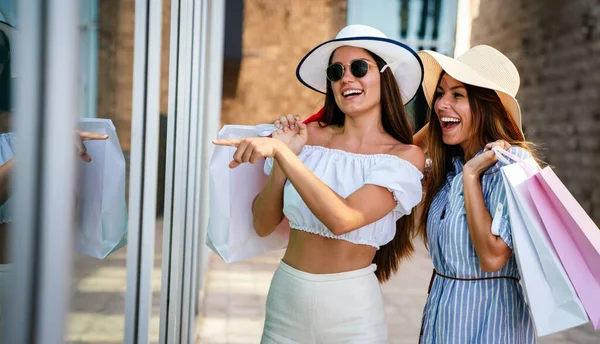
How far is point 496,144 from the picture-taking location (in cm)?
193

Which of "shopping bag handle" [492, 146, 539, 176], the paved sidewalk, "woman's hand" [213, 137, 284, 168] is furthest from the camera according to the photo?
the paved sidewalk

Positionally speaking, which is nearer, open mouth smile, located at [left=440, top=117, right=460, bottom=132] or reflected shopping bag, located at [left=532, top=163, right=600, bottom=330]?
reflected shopping bag, located at [left=532, top=163, right=600, bottom=330]

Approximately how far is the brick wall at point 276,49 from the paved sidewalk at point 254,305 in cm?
662

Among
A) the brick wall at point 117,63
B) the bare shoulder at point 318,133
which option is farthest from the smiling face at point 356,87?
the brick wall at point 117,63

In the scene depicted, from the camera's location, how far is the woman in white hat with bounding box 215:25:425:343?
1.83m

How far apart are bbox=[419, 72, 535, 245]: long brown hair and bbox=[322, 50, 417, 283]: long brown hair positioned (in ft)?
0.34

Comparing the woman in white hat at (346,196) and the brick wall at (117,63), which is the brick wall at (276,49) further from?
the brick wall at (117,63)

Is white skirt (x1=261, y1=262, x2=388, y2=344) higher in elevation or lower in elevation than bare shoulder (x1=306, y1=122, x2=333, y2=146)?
lower

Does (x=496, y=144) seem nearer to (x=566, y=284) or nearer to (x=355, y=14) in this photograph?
(x=566, y=284)

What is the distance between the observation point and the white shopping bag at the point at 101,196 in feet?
2.67

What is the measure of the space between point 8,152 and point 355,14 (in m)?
13.1

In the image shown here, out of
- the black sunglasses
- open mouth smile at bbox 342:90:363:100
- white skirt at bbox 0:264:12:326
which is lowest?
white skirt at bbox 0:264:12:326

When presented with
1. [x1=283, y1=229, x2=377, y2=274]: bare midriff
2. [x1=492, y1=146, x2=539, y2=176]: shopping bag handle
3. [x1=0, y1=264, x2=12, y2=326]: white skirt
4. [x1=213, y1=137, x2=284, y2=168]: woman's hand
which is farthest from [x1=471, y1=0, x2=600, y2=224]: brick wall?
[x1=0, y1=264, x2=12, y2=326]: white skirt

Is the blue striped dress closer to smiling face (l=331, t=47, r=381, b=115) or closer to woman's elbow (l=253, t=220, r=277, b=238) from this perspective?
smiling face (l=331, t=47, r=381, b=115)
